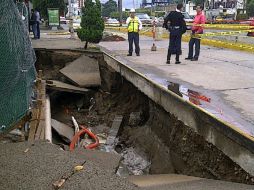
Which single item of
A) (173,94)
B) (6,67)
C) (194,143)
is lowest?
(194,143)

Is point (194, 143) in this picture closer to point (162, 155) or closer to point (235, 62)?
point (162, 155)

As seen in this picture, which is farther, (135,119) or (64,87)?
(64,87)

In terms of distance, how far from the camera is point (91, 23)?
14.9 meters

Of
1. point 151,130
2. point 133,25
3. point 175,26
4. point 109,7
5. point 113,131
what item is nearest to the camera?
point 151,130

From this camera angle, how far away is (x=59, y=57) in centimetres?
1483

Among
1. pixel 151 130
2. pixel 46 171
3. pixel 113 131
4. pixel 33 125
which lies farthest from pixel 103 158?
pixel 113 131

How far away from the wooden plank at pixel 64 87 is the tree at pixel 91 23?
3.20 metres

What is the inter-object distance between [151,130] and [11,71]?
176 inches

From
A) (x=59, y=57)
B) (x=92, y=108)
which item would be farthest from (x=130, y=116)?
(x=59, y=57)

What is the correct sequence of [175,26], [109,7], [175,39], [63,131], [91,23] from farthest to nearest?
[109,7] < [91,23] < [175,39] < [175,26] < [63,131]

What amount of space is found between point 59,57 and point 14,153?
984 centimetres

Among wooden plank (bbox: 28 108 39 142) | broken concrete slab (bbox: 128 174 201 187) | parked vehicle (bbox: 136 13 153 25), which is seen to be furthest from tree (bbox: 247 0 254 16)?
broken concrete slab (bbox: 128 174 201 187)

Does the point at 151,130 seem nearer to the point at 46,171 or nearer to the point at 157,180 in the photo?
the point at 157,180

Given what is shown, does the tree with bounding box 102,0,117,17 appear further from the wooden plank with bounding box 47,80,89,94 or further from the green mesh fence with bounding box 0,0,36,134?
the green mesh fence with bounding box 0,0,36,134
